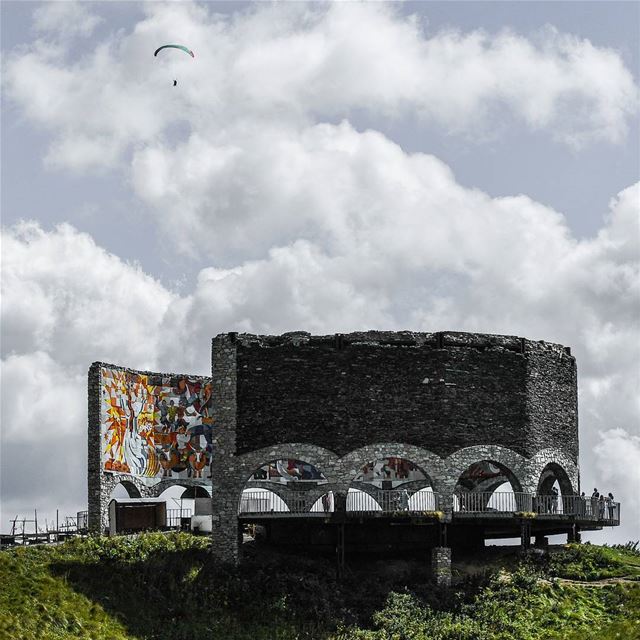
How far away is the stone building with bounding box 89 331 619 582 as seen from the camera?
65.1 m

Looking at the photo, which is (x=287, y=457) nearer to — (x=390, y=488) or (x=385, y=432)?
(x=385, y=432)

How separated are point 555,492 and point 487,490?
142 inches

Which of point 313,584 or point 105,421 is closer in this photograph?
point 313,584

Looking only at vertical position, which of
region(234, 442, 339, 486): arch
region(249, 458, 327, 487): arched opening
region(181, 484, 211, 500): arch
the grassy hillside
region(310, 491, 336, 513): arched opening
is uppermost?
region(234, 442, 339, 486): arch

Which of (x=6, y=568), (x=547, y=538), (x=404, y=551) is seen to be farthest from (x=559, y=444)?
(x=6, y=568)

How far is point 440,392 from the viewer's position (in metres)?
66.2

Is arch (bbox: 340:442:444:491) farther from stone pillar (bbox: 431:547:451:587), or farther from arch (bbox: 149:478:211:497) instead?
arch (bbox: 149:478:211:497)

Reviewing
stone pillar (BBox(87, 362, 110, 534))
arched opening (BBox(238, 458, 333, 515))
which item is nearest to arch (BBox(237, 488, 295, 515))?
→ arched opening (BBox(238, 458, 333, 515))

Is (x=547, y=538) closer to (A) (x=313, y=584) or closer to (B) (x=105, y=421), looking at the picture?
(A) (x=313, y=584)

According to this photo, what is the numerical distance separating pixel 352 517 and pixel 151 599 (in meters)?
9.64

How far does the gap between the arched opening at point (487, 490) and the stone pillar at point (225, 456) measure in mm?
9892

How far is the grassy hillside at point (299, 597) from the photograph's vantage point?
57219 mm

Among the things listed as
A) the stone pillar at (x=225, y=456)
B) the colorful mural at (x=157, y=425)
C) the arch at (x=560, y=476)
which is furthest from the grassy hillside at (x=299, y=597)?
the colorful mural at (x=157, y=425)

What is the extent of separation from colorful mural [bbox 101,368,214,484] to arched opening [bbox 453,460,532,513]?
1392 centimetres
